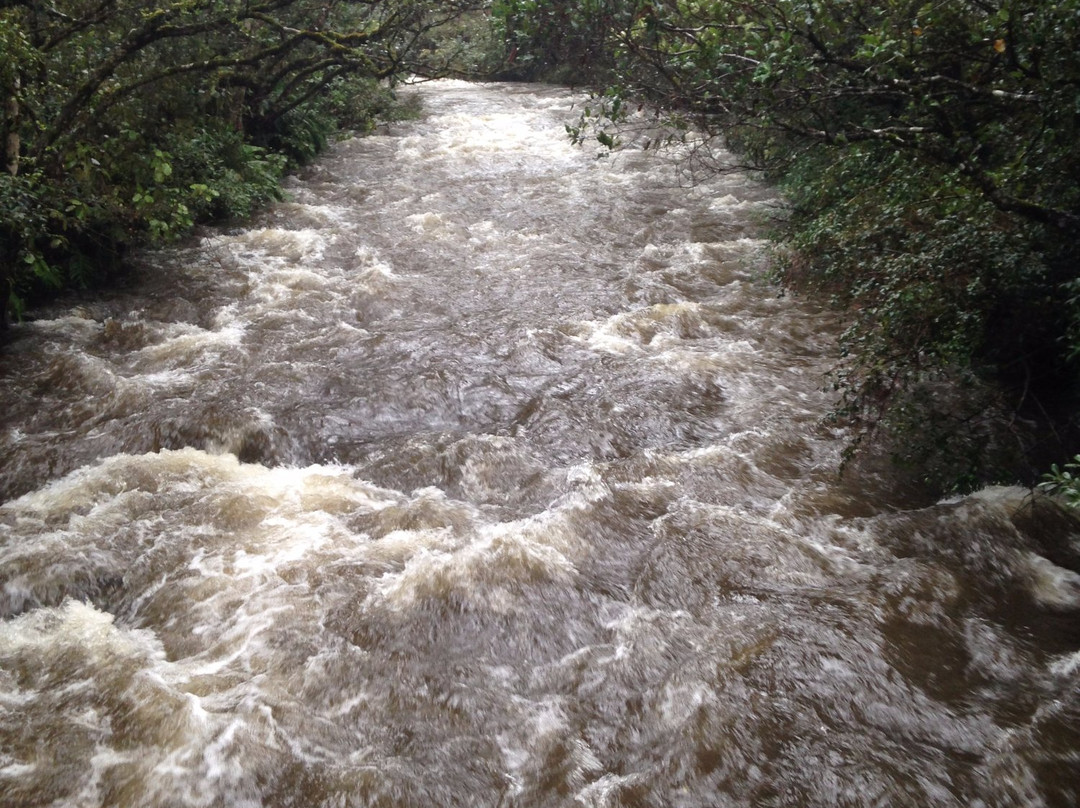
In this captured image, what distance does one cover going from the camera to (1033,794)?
3045mm

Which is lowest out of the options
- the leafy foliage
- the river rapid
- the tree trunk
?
the river rapid

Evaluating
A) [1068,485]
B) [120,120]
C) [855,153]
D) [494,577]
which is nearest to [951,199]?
[855,153]

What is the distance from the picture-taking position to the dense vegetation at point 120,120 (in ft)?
22.2

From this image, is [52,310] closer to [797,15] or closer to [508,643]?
[508,643]

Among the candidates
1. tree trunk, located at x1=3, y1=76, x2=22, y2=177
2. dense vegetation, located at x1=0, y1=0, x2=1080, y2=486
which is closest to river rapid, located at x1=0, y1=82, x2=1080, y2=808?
dense vegetation, located at x1=0, y1=0, x2=1080, y2=486

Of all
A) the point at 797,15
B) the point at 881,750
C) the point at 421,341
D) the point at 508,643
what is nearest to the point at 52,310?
the point at 421,341

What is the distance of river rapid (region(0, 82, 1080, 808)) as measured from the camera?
3.31 metres

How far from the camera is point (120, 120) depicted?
321 inches

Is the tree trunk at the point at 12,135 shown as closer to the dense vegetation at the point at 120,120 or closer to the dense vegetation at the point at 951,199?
the dense vegetation at the point at 120,120

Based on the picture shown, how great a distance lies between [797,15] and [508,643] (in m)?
4.51

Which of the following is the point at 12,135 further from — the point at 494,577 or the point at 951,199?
the point at 951,199

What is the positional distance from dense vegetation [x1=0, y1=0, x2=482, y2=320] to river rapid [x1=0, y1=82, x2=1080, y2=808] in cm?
93

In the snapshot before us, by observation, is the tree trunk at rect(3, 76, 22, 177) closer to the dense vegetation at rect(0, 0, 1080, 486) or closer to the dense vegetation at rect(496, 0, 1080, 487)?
the dense vegetation at rect(0, 0, 1080, 486)

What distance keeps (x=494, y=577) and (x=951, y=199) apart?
4.22 meters
